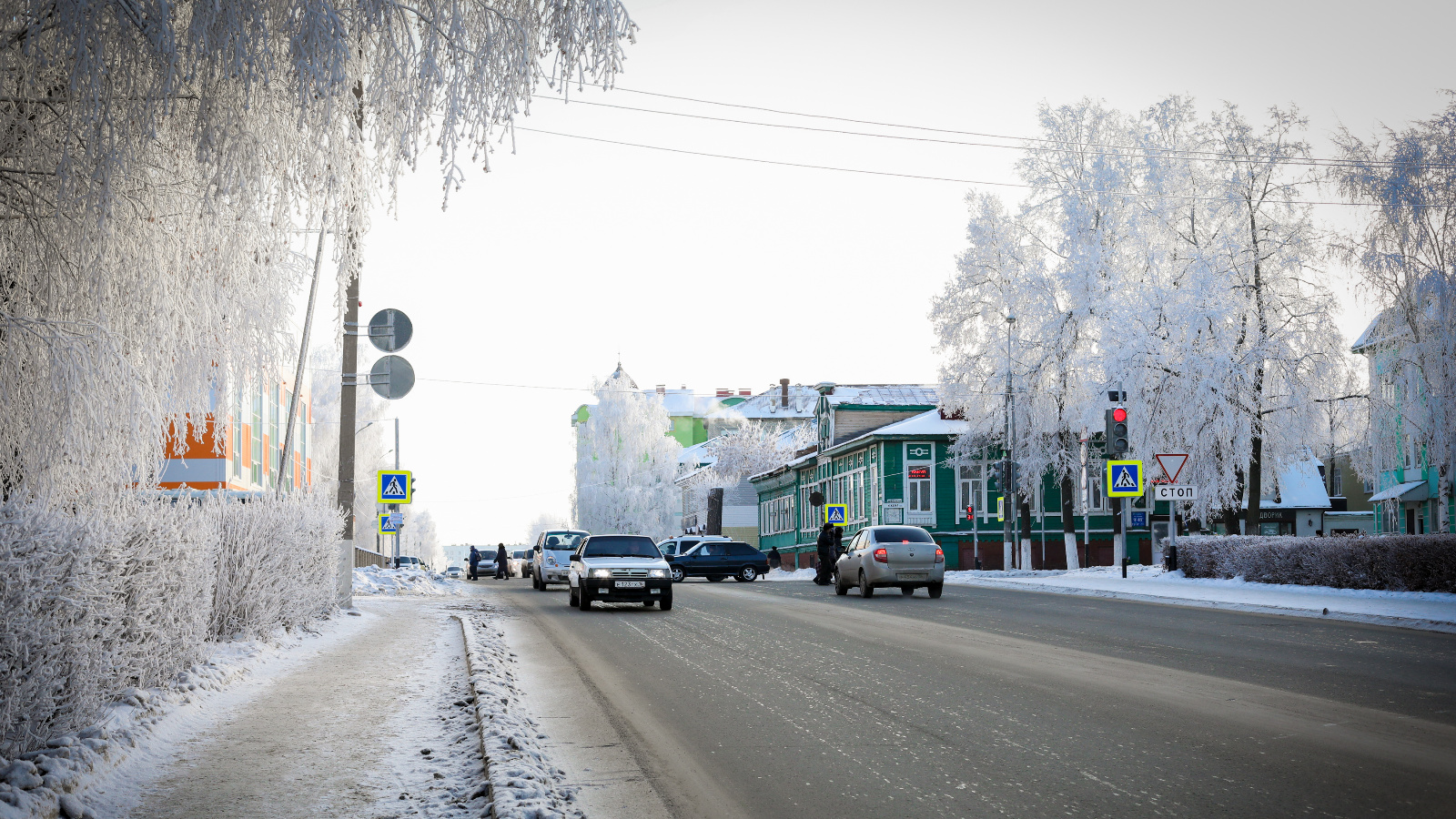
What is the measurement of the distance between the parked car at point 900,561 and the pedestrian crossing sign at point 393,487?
11618mm

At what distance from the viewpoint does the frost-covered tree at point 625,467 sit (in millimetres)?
85000

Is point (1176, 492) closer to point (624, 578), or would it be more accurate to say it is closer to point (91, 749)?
point (624, 578)

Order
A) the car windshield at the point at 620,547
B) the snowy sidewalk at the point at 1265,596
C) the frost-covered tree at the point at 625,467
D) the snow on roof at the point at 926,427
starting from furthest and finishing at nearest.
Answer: the frost-covered tree at the point at 625,467 < the snow on roof at the point at 926,427 < the car windshield at the point at 620,547 < the snowy sidewalk at the point at 1265,596

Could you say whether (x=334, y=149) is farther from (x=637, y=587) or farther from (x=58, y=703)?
(x=637, y=587)

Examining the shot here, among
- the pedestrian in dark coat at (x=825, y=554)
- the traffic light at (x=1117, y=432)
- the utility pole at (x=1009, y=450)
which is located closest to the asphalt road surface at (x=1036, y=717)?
the traffic light at (x=1117, y=432)

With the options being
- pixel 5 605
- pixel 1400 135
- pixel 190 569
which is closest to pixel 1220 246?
pixel 1400 135

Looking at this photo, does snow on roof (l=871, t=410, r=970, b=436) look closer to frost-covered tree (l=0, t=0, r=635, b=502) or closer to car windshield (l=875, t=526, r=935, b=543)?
car windshield (l=875, t=526, r=935, b=543)

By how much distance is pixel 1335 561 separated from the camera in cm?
2375

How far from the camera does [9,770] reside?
6074 millimetres

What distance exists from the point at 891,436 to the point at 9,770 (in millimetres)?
50593

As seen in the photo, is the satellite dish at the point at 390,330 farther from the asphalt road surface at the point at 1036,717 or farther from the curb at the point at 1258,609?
the curb at the point at 1258,609

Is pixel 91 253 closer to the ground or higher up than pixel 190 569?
higher up

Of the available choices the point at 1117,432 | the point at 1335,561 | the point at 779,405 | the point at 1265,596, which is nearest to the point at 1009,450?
the point at 1117,432

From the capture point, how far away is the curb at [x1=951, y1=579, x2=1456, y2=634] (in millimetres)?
16891
